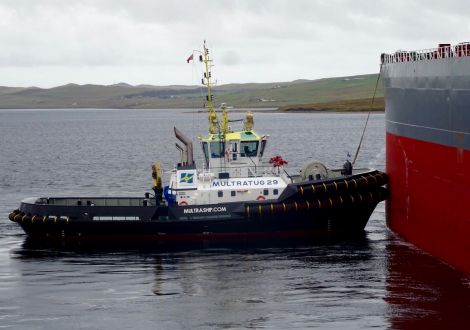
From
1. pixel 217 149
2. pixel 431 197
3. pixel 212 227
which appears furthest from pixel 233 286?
pixel 217 149

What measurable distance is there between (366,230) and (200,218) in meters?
6.23

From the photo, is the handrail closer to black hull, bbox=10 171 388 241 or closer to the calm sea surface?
black hull, bbox=10 171 388 241

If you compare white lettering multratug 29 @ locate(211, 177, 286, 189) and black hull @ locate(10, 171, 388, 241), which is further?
white lettering multratug 29 @ locate(211, 177, 286, 189)

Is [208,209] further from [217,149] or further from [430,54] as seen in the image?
[430,54]

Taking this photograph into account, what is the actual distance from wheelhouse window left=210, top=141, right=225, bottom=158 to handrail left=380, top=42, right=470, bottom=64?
690 centimetres

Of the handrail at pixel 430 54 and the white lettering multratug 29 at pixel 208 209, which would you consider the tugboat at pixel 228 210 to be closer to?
the white lettering multratug 29 at pixel 208 209

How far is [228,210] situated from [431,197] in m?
7.75

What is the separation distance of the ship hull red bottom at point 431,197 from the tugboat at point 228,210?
1229 millimetres

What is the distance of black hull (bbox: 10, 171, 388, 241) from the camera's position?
3269 cm

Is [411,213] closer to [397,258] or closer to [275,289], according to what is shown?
[397,258]

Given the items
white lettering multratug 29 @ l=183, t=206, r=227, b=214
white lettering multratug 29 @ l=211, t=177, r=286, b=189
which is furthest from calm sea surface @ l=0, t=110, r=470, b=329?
white lettering multratug 29 @ l=211, t=177, r=286, b=189

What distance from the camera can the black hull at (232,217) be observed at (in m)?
32.7

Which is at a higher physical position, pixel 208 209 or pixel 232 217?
pixel 208 209

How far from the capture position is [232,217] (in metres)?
33.0
